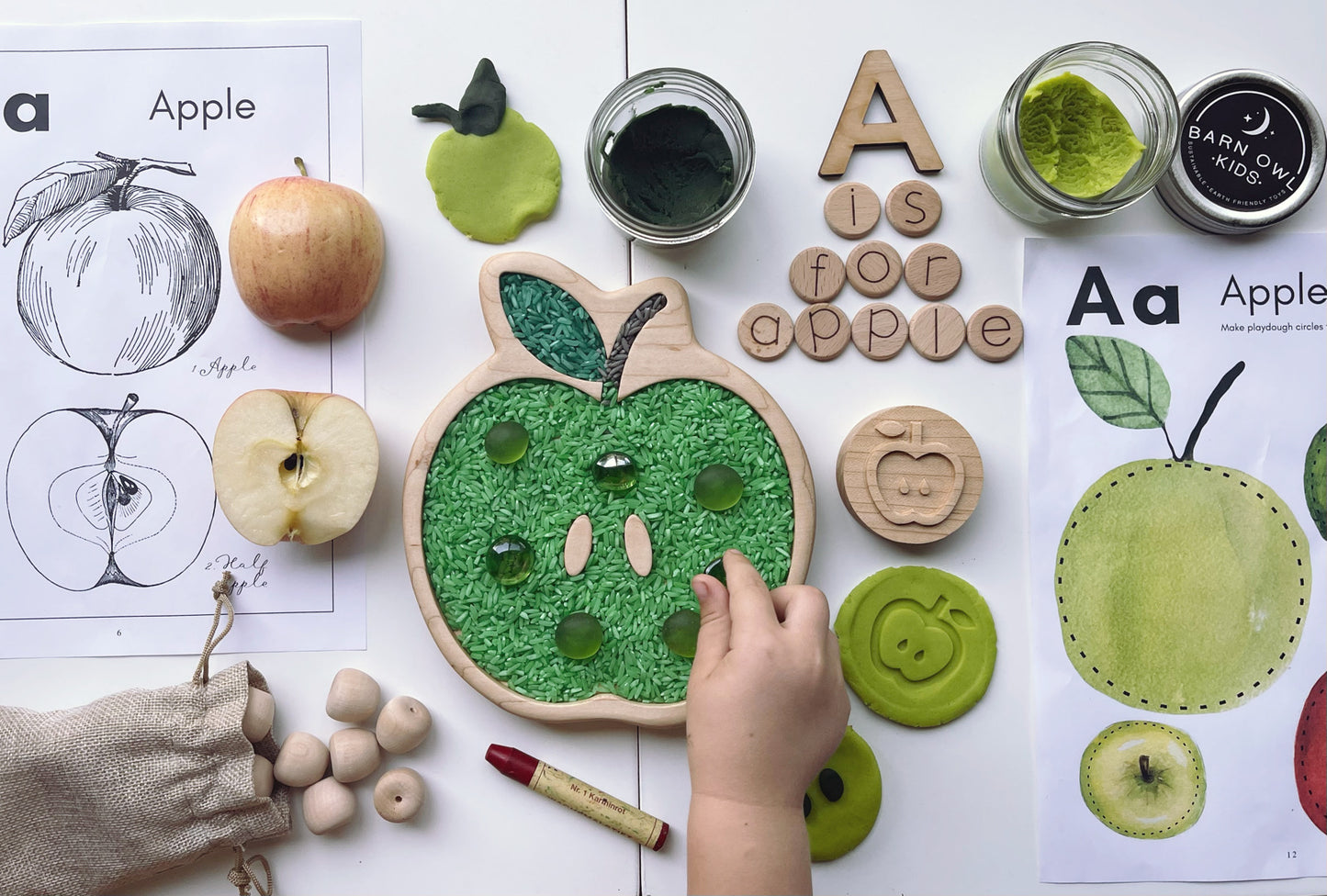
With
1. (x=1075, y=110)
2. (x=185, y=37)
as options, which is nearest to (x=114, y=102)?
(x=185, y=37)

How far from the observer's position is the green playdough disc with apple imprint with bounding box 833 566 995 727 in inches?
27.6

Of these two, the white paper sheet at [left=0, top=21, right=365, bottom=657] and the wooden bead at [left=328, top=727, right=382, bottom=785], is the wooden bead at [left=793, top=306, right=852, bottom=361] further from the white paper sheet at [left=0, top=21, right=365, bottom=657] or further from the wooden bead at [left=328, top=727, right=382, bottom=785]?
the wooden bead at [left=328, top=727, right=382, bottom=785]

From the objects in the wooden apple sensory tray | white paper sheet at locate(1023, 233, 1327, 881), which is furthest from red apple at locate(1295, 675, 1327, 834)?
the wooden apple sensory tray

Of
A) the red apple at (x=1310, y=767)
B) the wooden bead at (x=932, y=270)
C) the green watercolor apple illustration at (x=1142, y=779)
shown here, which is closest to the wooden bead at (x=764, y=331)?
the wooden bead at (x=932, y=270)

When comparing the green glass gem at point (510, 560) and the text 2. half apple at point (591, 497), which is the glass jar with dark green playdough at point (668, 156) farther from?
the green glass gem at point (510, 560)

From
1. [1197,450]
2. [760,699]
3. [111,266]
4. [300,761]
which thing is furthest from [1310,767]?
[111,266]

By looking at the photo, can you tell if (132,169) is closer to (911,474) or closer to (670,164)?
(670,164)

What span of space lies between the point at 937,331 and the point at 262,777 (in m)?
0.66

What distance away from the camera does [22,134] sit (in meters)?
0.72

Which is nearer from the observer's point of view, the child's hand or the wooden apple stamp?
the child's hand

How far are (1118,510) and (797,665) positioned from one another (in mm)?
339

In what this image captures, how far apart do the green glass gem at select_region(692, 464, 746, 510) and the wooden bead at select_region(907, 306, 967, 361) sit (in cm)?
20

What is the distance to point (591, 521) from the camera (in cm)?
69

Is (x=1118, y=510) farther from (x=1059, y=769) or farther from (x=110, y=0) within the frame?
(x=110, y=0)
